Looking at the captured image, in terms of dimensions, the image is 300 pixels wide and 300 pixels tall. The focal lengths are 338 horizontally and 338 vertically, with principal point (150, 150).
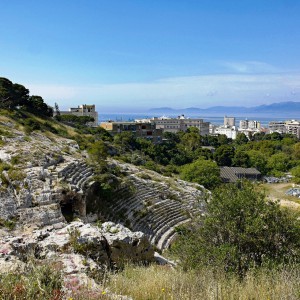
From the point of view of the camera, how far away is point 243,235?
27.1 feet

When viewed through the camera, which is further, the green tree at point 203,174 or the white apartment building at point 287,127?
the white apartment building at point 287,127

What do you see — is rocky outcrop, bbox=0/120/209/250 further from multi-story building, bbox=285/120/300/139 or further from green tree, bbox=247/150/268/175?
multi-story building, bbox=285/120/300/139

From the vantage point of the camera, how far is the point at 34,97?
4031 cm

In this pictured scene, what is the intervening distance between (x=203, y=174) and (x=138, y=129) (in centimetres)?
3048

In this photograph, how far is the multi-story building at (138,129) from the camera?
207ft

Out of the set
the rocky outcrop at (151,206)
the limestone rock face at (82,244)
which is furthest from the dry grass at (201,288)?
the rocky outcrop at (151,206)

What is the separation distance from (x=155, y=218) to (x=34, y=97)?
27836 mm

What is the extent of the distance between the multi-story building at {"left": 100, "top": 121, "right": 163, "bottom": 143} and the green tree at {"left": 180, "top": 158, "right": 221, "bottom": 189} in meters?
26.8

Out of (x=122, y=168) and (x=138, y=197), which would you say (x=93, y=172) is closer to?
(x=138, y=197)

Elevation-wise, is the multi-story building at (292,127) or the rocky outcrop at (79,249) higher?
the multi-story building at (292,127)

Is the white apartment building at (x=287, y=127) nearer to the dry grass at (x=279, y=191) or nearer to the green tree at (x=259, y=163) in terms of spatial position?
the green tree at (x=259, y=163)

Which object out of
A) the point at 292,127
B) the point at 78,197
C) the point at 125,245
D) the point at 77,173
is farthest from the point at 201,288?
the point at 292,127

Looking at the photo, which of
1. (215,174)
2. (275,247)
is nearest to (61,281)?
(275,247)

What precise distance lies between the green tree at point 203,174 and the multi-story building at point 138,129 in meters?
26.8
